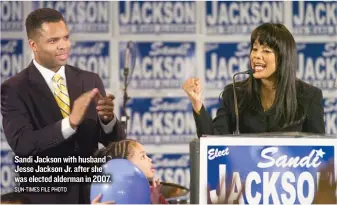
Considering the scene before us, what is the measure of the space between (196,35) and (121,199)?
1.40 metres

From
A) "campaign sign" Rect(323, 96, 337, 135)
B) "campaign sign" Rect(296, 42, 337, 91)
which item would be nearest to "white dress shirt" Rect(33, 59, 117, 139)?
"campaign sign" Rect(296, 42, 337, 91)

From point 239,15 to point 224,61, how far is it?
31cm

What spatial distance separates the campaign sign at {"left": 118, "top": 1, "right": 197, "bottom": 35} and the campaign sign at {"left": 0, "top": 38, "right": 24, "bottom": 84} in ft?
2.17

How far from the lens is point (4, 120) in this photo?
373 cm

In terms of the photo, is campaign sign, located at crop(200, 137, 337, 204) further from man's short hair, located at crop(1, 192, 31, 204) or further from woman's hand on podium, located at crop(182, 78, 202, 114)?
man's short hair, located at crop(1, 192, 31, 204)

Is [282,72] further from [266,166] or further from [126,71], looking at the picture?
[126,71]

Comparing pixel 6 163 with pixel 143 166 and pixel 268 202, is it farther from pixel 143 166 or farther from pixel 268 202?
pixel 268 202

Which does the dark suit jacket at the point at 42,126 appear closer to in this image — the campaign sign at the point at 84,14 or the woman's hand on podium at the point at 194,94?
the campaign sign at the point at 84,14

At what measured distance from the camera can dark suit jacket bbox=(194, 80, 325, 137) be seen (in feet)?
9.84

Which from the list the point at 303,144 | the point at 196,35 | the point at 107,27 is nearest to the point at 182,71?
the point at 196,35

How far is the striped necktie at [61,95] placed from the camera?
12.3 ft

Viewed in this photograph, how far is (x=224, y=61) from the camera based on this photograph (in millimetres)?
4035

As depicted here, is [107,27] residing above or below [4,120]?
above

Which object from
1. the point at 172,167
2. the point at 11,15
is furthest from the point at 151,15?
the point at 172,167
